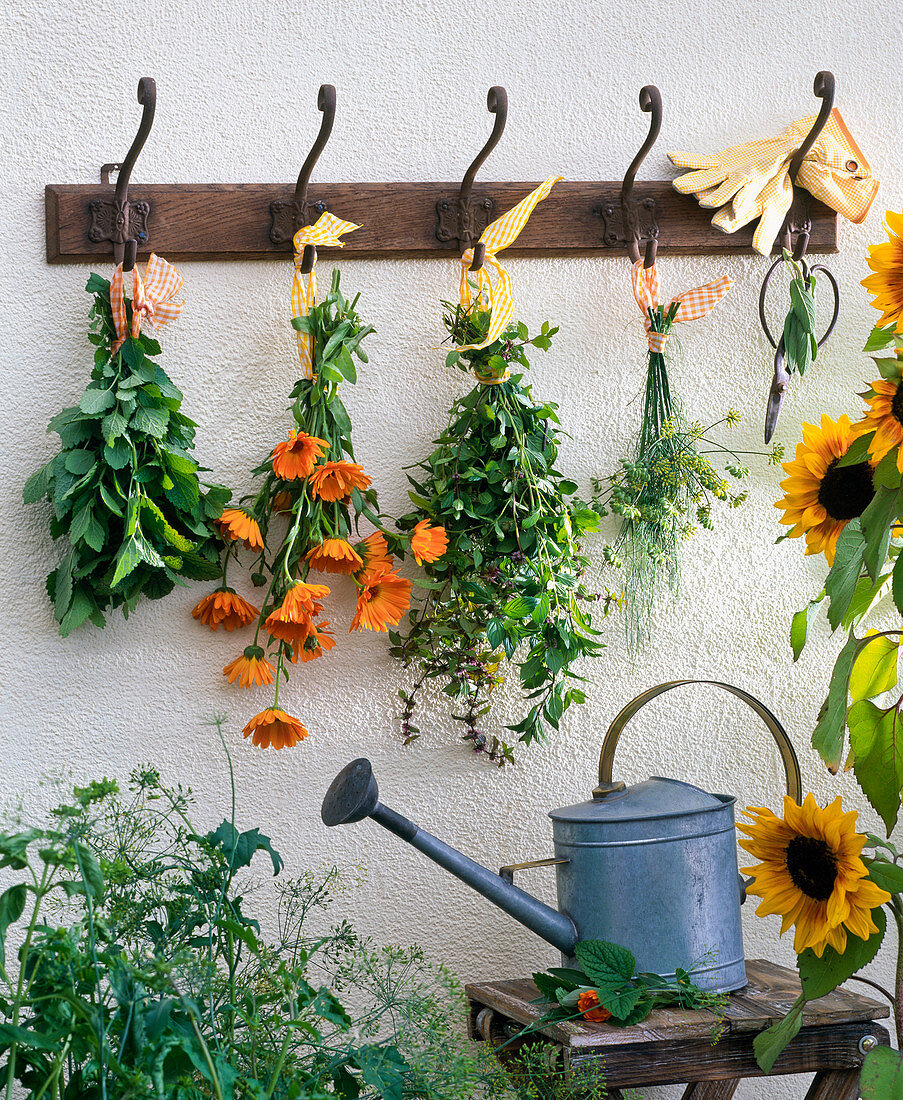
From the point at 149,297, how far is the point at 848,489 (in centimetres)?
89

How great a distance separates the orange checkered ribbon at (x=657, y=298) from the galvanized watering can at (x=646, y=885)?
64 cm

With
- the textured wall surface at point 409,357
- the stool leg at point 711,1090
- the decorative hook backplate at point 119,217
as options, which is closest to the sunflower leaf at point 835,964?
the stool leg at point 711,1090

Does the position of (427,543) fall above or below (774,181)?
below

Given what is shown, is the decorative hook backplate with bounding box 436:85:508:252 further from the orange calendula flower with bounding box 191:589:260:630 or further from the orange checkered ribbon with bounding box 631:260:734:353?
the orange calendula flower with bounding box 191:589:260:630

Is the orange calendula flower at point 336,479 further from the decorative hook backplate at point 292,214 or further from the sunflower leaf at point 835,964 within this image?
the sunflower leaf at point 835,964

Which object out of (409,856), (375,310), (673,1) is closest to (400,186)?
(375,310)

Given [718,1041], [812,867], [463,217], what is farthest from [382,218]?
[718,1041]

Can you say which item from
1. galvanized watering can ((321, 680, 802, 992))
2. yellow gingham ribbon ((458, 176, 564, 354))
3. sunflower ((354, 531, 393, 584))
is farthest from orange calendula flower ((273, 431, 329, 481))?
galvanized watering can ((321, 680, 802, 992))

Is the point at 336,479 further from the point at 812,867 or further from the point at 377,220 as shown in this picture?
the point at 812,867

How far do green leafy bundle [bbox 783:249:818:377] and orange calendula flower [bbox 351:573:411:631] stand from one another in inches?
25.9

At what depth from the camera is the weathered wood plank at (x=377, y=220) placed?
1353 mm

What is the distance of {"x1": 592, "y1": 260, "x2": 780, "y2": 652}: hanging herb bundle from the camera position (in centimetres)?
136

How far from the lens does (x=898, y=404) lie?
860 mm

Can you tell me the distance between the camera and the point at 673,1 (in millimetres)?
1500
